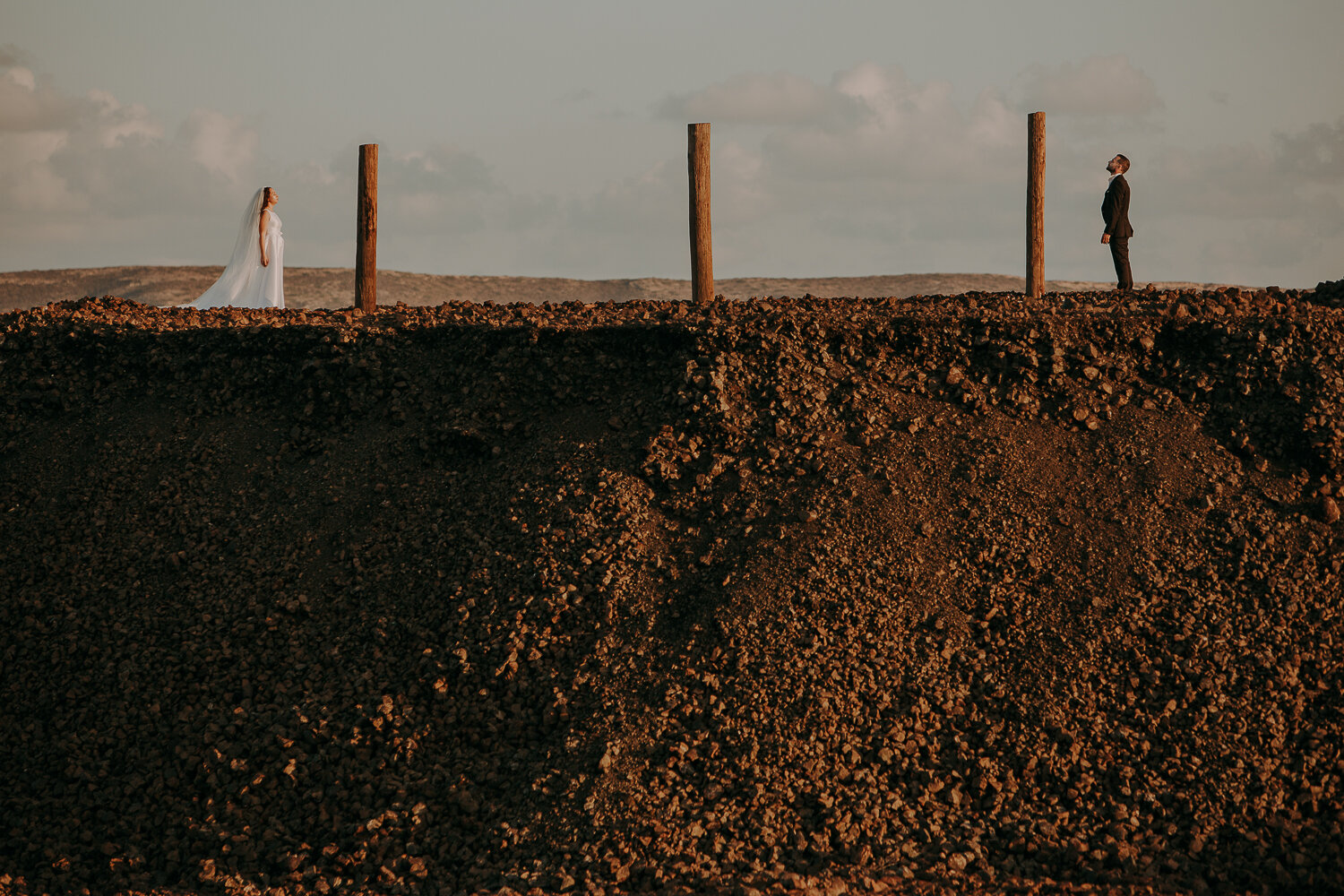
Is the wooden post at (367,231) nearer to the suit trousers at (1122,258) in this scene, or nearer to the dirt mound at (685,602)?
the dirt mound at (685,602)

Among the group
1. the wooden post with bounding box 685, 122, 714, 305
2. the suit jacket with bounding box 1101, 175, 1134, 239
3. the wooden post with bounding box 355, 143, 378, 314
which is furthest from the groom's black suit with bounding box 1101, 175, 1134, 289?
the wooden post with bounding box 355, 143, 378, 314

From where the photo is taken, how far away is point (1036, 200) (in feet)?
35.1

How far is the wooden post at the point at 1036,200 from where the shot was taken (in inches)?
419

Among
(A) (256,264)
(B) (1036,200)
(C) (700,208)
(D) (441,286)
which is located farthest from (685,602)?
(D) (441,286)

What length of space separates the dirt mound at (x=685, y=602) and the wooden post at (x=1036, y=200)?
1.79 m

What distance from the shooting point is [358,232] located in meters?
10.6

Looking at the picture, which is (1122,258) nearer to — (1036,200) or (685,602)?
(1036,200)

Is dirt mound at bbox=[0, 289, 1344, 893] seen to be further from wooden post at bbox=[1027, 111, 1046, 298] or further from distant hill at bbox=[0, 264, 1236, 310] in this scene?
distant hill at bbox=[0, 264, 1236, 310]

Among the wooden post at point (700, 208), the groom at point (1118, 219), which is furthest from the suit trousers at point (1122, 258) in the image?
the wooden post at point (700, 208)

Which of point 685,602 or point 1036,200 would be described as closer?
point 685,602

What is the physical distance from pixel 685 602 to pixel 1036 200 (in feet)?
20.7

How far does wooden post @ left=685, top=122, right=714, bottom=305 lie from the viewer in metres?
10.4

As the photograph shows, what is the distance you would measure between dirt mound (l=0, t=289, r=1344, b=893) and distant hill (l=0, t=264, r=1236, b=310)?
12.0m

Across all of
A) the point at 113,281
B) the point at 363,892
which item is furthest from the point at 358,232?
the point at 113,281
